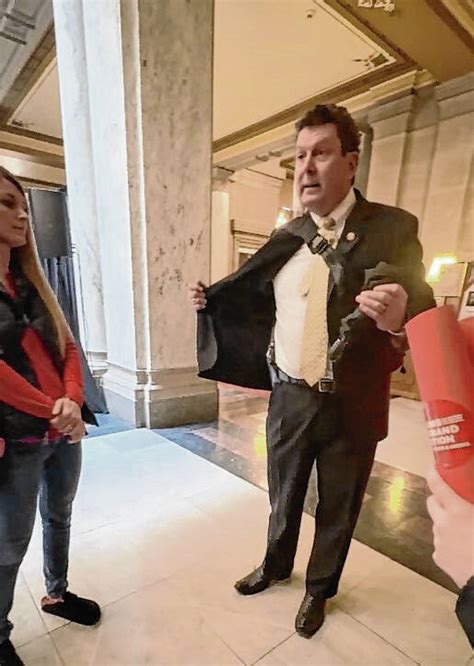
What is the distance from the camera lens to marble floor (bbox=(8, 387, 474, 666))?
133 cm

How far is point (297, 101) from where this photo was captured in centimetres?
599

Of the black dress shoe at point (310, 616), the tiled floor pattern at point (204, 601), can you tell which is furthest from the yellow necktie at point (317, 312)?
the tiled floor pattern at point (204, 601)

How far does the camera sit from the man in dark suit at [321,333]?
1.17m

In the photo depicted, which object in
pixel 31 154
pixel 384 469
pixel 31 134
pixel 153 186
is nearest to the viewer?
pixel 384 469

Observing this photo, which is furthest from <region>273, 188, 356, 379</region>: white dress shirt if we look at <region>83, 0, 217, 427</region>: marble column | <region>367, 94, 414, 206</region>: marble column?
<region>367, 94, 414, 206</region>: marble column

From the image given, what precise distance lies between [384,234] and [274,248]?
36 cm

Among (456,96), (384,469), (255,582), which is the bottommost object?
(384,469)

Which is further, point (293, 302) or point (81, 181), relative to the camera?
point (81, 181)

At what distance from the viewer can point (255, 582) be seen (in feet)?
5.19

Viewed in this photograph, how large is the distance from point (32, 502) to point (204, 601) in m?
0.84

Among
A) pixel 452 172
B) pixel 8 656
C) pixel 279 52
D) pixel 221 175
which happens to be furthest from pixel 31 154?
pixel 8 656

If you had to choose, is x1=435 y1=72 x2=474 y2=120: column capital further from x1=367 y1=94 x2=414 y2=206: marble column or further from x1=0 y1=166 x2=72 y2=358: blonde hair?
x1=0 y1=166 x2=72 y2=358: blonde hair

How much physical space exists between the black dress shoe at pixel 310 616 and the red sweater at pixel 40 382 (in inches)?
43.5

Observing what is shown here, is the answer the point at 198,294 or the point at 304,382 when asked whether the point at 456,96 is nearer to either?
the point at 198,294
